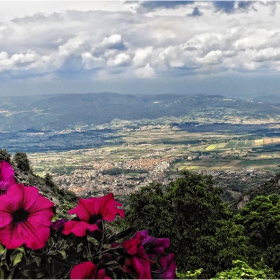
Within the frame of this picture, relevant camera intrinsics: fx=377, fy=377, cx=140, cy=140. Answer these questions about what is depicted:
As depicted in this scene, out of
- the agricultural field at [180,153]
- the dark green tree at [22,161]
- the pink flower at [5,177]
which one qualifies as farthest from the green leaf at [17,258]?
the agricultural field at [180,153]

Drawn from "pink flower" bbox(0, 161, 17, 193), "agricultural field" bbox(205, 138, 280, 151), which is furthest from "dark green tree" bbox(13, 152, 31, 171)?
"agricultural field" bbox(205, 138, 280, 151)

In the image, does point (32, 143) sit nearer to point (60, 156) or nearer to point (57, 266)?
point (60, 156)

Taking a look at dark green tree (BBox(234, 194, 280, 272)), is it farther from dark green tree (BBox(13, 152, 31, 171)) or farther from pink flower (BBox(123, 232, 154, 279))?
dark green tree (BBox(13, 152, 31, 171))

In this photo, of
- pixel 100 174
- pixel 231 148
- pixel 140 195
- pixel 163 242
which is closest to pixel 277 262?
pixel 140 195

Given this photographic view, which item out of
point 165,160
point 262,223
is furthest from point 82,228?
point 165,160

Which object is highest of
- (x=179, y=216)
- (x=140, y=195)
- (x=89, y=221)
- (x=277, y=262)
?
(x=89, y=221)
